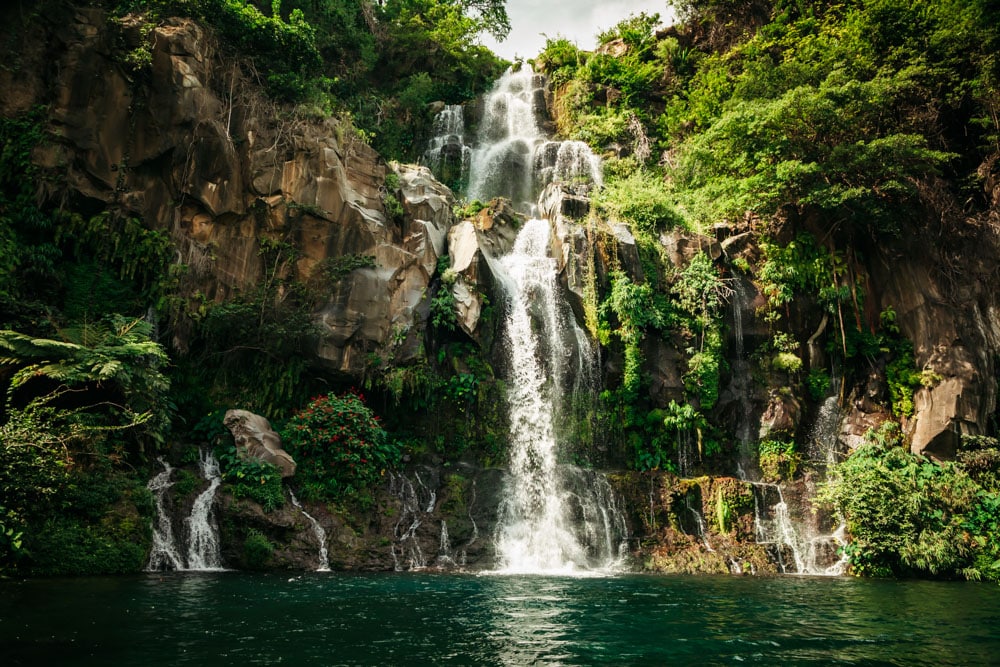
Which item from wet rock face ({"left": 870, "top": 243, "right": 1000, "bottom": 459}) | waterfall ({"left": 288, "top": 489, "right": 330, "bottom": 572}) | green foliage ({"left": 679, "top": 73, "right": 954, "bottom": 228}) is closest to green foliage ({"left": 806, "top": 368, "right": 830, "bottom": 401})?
wet rock face ({"left": 870, "top": 243, "right": 1000, "bottom": 459})

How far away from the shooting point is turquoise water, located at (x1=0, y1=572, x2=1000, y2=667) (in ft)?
18.0

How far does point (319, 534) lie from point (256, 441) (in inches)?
99.4

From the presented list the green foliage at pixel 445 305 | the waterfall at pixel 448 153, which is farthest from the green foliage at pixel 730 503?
the waterfall at pixel 448 153

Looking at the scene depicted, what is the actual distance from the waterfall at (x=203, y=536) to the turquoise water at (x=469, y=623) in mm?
1378

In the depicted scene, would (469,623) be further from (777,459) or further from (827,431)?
(827,431)

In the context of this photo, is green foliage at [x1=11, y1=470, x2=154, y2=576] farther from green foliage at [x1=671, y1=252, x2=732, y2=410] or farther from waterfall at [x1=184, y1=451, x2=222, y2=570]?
green foliage at [x1=671, y1=252, x2=732, y2=410]

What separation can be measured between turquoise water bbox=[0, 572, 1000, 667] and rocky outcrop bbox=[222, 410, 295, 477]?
290 centimetres

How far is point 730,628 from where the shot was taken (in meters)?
6.98

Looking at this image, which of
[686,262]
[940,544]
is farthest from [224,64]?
[940,544]

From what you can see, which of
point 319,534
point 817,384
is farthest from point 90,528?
point 817,384

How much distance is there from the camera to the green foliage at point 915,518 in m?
12.7

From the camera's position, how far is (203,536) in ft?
38.2

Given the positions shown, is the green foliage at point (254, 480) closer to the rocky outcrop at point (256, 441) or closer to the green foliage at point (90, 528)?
the rocky outcrop at point (256, 441)

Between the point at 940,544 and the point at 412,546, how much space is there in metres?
11.4
